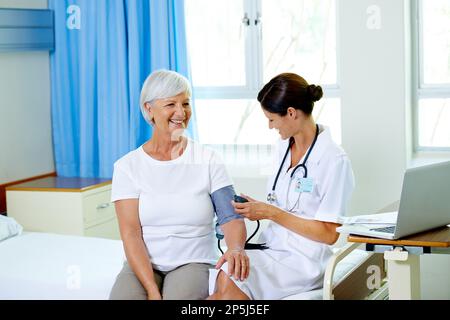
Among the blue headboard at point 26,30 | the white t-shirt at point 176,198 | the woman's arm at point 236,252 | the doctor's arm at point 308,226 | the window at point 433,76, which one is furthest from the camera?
the blue headboard at point 26,30

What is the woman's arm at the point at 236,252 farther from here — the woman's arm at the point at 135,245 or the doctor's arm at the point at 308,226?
the woman's arm at the point at 135,245

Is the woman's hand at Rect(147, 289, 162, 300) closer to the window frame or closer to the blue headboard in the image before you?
the window frame

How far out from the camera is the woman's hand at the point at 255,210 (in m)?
3.00

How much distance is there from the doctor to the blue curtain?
74.1 inches

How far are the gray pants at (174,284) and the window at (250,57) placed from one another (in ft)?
6.55

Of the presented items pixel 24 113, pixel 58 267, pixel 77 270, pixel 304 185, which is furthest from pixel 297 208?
pixel 24 113

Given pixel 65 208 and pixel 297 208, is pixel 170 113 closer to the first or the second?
pixel 297 208

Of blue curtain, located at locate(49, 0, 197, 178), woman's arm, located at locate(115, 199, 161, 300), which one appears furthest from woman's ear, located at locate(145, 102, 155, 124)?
blue curtain, located at locate(49, 0, 197, 178)

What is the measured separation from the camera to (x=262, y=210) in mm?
3012

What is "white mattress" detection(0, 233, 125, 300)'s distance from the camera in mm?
3428

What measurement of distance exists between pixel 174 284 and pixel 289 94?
851 mm

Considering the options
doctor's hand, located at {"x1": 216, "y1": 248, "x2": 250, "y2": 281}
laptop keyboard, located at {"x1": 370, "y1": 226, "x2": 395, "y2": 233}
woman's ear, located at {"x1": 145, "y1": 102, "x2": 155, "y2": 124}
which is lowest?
doctor's hand, located at {"x1": 216, "y1": 248, "x2": 250, "y2": 281}

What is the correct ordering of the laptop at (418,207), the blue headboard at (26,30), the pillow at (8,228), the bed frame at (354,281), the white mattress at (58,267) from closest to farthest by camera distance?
the laptop at (418,207)
the bed frame at (354,281)
the white mattress at (58,267)
the pillow at (8,228)
the blue headboard at (26,30)

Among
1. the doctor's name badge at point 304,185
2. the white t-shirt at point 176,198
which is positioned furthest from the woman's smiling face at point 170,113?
the doctor's name badge at point 304,185
